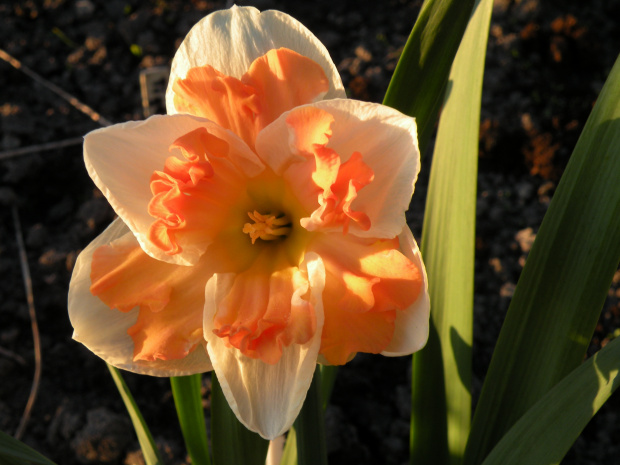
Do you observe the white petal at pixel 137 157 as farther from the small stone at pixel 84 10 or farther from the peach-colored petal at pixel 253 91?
the small stone at pixel 84 10

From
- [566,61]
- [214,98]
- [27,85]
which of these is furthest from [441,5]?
[27,85]

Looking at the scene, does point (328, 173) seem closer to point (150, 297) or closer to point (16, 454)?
point (150, 297)

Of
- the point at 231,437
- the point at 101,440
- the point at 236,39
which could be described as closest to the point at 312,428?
the point at 231,437

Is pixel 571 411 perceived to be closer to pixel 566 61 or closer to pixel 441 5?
pixel 441 5

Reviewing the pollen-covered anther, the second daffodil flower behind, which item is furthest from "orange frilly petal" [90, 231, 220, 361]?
the pollen-covered anther

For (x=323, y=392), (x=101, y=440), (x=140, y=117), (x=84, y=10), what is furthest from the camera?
(x=84, y=10)

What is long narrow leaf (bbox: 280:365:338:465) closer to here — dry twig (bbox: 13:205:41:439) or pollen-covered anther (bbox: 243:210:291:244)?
pollen-covered anther (bbox: 243:210:291:244)
